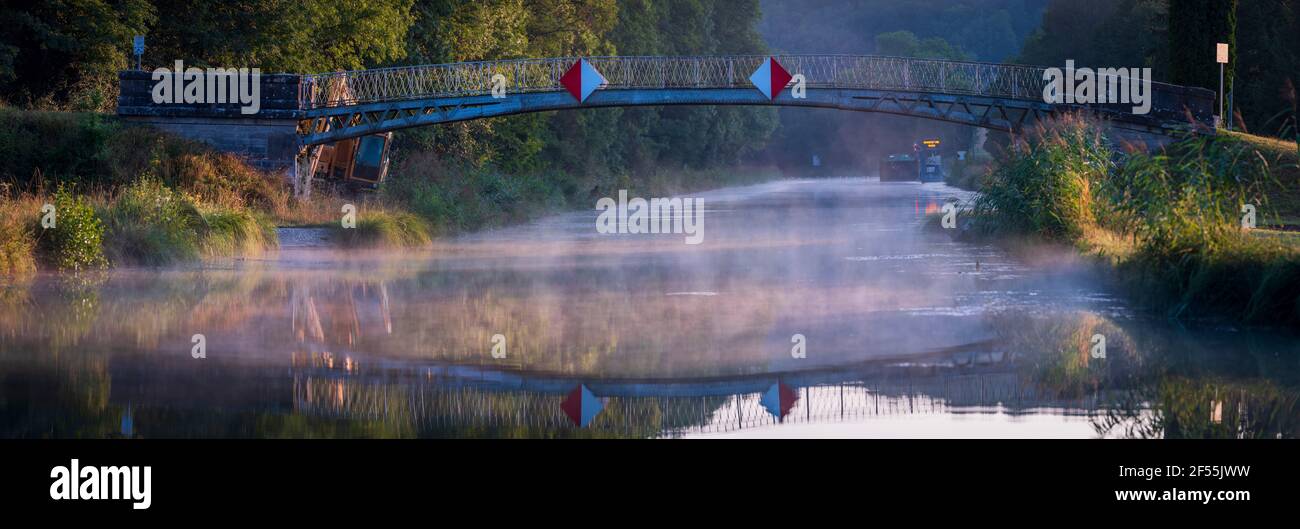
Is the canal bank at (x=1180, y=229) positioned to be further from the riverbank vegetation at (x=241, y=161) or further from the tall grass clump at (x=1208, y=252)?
the riverbank vegetation at (x=241, y=161)

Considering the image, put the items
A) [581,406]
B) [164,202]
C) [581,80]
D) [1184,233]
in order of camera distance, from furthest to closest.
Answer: [581,80] < [164,202] < [1184,233] < [581,406]

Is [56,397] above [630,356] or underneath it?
underneath

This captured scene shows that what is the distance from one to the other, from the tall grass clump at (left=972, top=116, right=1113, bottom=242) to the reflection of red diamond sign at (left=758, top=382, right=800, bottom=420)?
13.7 metres

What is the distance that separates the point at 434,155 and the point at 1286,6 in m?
31.9

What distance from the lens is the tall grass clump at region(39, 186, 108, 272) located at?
23.5 metres

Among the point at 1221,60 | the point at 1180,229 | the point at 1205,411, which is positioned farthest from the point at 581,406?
the point at 1221,60

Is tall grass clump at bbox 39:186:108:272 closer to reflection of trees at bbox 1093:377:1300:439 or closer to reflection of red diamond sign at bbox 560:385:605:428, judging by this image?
reflection of red diamond sign at bbox 560:385:605:428

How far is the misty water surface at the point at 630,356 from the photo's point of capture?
409 inches

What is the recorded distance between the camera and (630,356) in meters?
14.1

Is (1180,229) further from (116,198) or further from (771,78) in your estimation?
(771,78)

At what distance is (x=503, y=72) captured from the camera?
168 ft

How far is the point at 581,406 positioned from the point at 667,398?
2.64ft

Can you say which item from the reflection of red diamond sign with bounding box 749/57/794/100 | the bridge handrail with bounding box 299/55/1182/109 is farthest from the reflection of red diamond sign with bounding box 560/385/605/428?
the reflection of red diamond sign with bounding box 749/57/794/100

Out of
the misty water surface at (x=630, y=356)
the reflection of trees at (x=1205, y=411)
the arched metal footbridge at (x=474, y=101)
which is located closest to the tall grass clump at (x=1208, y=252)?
the misty water surface at (x=630, y=356)
